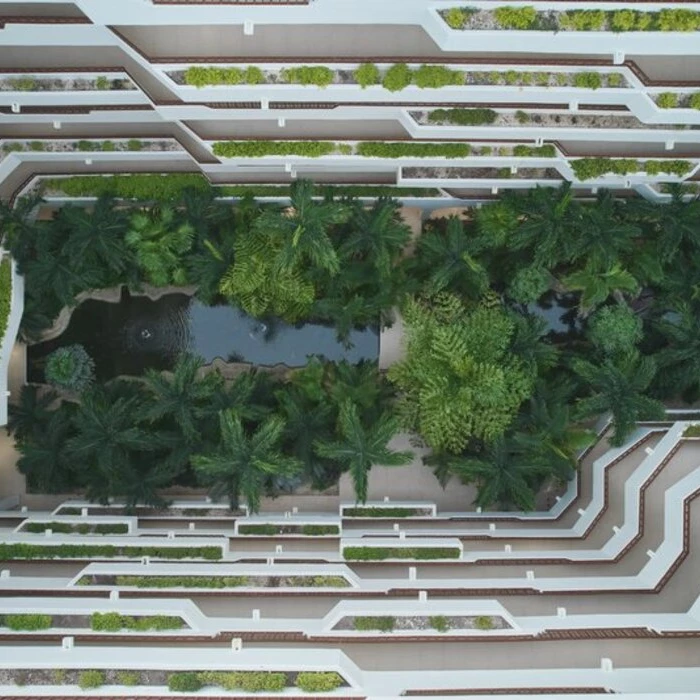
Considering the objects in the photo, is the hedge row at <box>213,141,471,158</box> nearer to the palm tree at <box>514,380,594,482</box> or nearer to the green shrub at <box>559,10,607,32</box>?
the green shrub at <box>559,10,607,32</box>

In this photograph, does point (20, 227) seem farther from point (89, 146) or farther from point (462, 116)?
point (462, 116)

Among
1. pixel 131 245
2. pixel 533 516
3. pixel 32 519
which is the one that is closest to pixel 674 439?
pixel 533 516

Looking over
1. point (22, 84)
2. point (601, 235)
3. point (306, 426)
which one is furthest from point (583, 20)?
point (22, 84)

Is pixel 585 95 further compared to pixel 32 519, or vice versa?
pixel 32 519

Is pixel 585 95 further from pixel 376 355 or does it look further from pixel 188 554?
pixel 188 554

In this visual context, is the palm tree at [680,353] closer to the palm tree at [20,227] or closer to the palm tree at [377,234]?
the palm tree at [377,234]

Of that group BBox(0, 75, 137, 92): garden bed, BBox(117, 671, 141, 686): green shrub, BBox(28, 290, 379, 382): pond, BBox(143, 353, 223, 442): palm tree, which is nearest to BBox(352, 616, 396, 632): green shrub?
BBox(117, 671, 141, 686): green shrub
